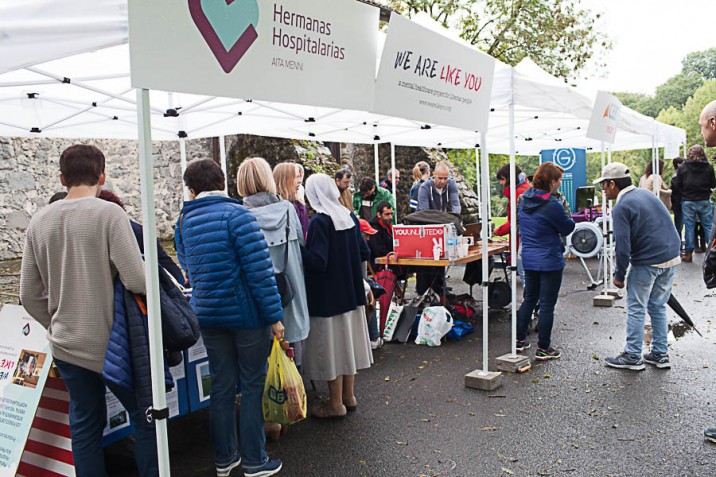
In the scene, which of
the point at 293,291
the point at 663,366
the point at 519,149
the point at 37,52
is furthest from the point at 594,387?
the point at 519,149

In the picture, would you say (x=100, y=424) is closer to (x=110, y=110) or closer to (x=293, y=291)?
(x=293, y=291)

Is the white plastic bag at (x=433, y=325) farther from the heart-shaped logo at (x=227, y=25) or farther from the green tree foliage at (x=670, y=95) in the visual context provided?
the green tree foliage at (x=670, y=95)

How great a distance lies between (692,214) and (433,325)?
8.12 m

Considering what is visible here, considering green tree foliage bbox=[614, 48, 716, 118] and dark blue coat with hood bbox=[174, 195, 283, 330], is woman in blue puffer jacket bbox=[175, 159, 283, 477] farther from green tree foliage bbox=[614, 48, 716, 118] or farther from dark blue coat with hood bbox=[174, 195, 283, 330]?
green tree foliage bbox=[614, 48, 716, 118]

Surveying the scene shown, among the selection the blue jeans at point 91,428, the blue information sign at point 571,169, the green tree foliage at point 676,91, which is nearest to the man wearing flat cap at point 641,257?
the blue jeans at point 91,428

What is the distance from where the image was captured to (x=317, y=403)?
15.7ft

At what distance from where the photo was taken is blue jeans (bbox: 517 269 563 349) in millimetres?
5562

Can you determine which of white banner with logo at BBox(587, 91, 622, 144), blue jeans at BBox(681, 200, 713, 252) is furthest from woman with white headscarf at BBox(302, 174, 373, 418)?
blue jeans at BBox(681, 200, 713, 252)

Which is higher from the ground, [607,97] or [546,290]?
[607,97]

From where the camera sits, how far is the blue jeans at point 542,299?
5.56 metres

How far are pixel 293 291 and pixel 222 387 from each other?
860 mm

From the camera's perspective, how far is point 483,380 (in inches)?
194

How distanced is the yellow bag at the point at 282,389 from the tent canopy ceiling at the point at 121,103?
2051mm

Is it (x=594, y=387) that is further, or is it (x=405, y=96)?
(x=594, y=387)
